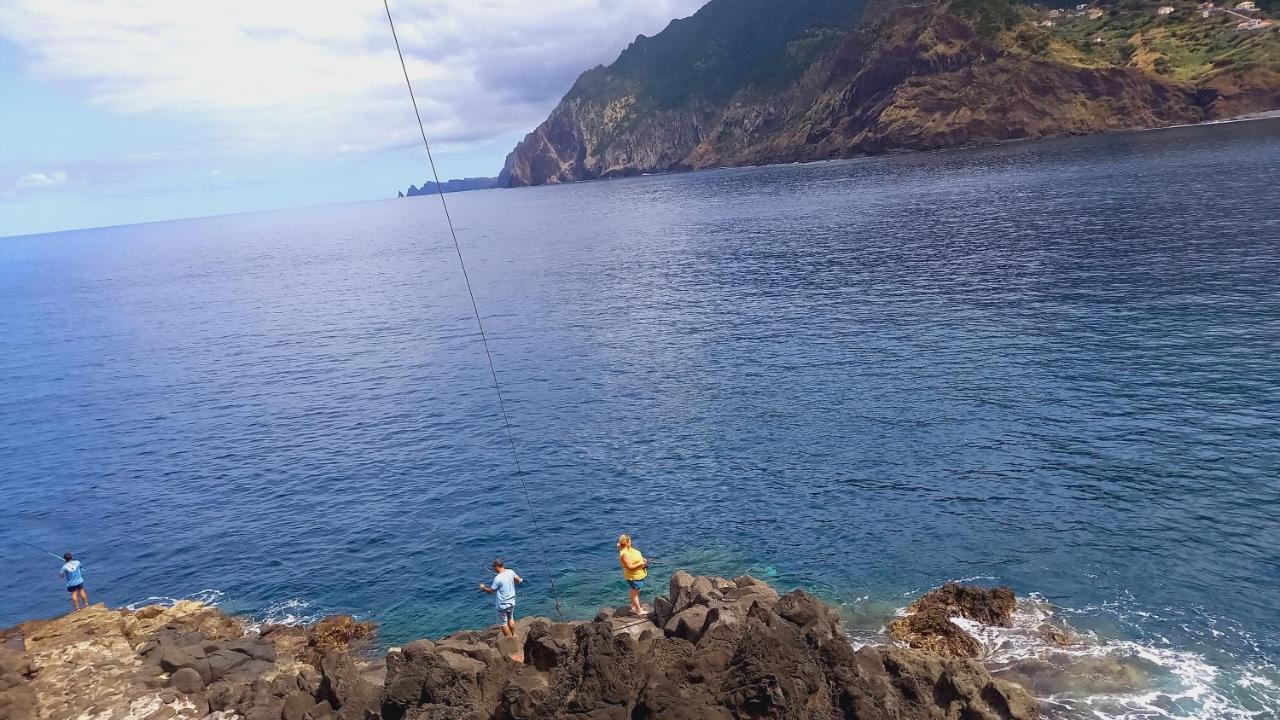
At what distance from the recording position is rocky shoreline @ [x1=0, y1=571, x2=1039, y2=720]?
55.5 feet

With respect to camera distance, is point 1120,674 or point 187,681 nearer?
point 1120,674

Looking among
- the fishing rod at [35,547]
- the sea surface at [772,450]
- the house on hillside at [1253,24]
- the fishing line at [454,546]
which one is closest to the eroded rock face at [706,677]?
the sea surface at [772,450]

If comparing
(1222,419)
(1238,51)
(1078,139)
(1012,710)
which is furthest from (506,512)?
(1238,51)

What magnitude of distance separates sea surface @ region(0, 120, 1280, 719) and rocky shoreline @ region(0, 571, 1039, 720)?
218 cm

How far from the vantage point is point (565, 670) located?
17.6m

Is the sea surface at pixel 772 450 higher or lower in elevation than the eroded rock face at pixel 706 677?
lower

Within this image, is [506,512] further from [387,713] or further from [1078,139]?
[1078,139]

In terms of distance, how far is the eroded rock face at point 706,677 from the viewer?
54.5ft

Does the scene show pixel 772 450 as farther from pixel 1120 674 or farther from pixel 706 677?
pixel 706 677

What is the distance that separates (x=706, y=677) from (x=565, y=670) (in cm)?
329

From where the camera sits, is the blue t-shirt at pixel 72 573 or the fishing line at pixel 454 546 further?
the fishing line at pixel 454 546

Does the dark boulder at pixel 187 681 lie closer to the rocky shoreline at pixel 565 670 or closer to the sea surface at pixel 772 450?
the rocky shoreline at pixel 565 670

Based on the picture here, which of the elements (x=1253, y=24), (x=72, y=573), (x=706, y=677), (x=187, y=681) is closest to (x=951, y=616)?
(x=706, y=677)

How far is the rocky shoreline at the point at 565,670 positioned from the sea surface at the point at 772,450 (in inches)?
86.0
